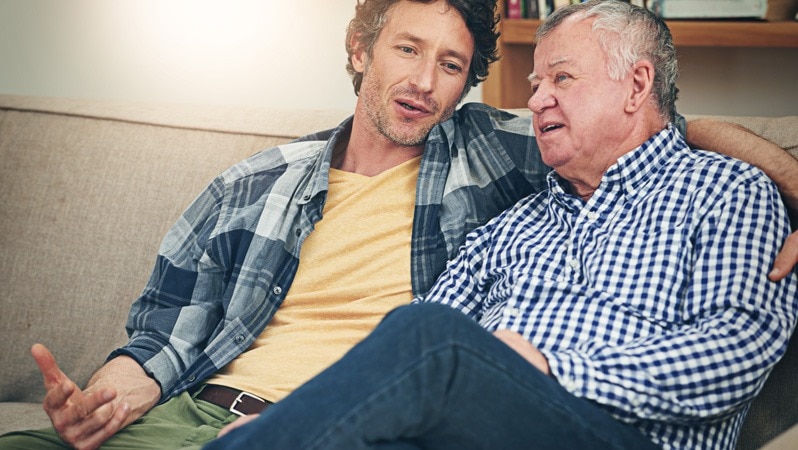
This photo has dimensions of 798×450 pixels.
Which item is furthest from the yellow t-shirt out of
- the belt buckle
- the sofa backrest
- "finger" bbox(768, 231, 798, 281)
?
"finger" bbox(768, 231, 798, 281)

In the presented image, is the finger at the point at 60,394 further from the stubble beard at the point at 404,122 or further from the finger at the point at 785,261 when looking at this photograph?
the finger at the point at 785,261

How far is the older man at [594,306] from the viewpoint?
1071 mm

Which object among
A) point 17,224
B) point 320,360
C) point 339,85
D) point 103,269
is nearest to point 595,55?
point 320,360

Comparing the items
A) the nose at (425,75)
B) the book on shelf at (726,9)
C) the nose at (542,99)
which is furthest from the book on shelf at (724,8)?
A: the nose at (542,99)

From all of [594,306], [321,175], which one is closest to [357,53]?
[321,175]

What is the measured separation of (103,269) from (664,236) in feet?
3.78

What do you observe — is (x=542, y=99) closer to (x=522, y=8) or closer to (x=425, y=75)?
(x=425, y=75)

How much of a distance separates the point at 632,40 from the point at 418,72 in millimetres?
443

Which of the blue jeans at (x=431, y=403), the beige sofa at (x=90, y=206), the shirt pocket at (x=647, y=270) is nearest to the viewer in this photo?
the blue jeans at (x=431, y=403)

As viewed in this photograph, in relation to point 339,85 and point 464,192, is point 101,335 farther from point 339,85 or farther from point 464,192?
point 339,85

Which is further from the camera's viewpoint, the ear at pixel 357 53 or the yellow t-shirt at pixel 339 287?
the ear at pixel 357 53

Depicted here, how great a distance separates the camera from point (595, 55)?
1546 millimetres

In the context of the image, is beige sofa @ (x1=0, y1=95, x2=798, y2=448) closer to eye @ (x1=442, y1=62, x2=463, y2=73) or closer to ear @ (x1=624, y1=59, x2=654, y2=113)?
eye @ (x1=442, y1=62, x2=463, y2=73)

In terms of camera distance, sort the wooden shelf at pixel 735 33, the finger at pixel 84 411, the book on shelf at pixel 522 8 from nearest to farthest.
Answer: the finger at pixel 84 411 < the wooden shelf at pixel 735 33 < the book on shelf at pixel 522 8
